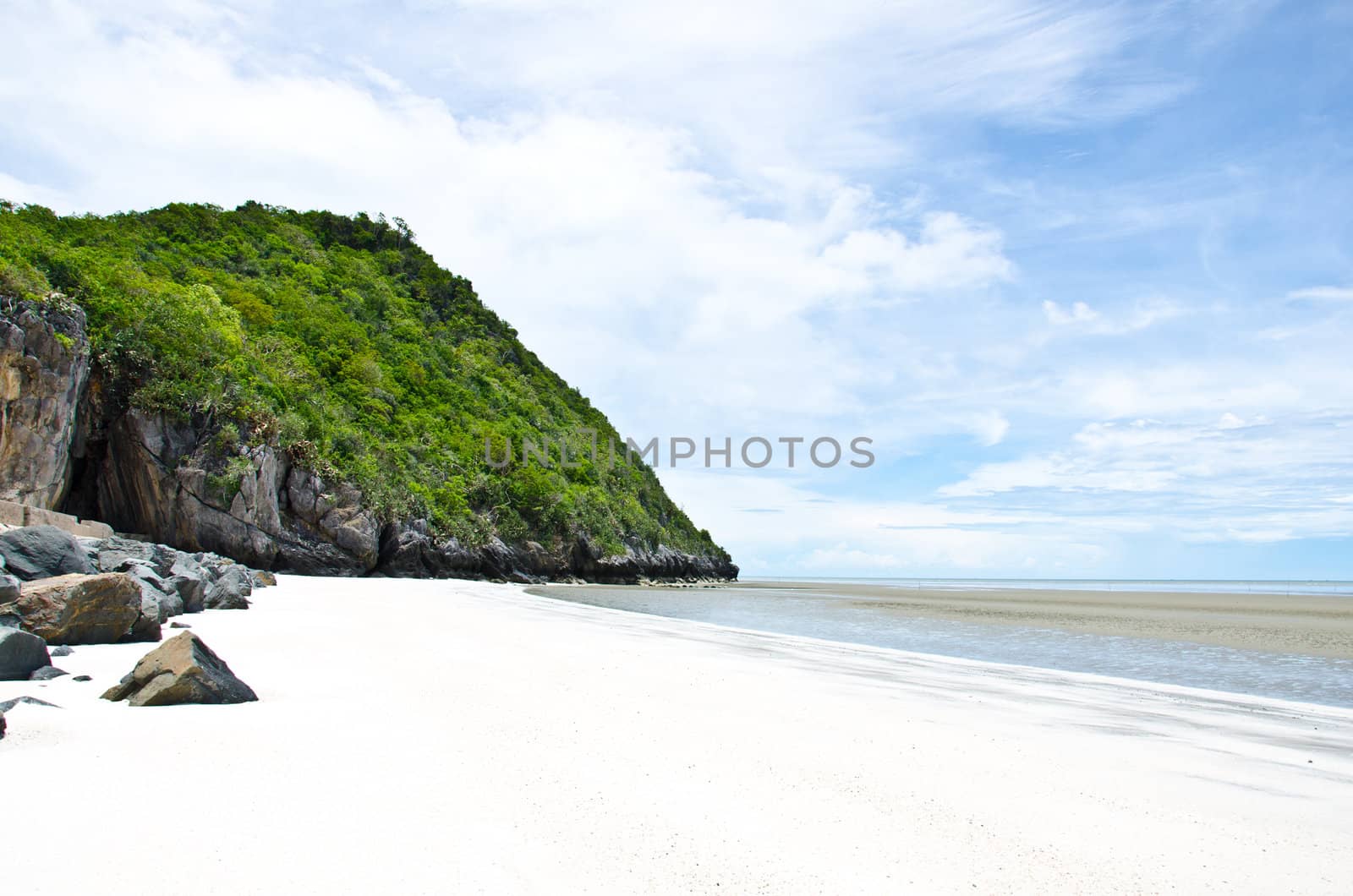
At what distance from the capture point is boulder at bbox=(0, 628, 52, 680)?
5750 millimetres

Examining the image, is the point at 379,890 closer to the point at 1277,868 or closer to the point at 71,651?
the point at 1277,868

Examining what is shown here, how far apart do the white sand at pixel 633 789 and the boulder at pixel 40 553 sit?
5.12 feet

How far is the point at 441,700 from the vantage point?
20.3ft

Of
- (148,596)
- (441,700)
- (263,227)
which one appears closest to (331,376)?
(263,227)

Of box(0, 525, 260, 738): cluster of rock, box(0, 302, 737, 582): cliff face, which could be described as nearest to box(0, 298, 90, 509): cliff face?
box(0, 302, 737, 582): cliff face

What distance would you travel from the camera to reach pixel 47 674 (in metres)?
5.88

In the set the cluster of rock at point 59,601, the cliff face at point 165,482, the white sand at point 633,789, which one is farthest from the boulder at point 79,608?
the cliff face at point 165,482

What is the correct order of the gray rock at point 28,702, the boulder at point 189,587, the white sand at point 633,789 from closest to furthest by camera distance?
the white sand at point 633,789, the gray rock at point 28,702, the boulder at point 189,587

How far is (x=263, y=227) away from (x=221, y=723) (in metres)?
74.2

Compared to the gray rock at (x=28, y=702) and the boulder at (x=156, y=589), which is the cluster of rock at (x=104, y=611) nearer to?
the boulder at (x=156, y=589)

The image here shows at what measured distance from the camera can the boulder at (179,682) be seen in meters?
5.22

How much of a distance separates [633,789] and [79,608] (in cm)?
675

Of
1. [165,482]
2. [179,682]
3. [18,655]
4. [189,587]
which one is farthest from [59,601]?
[165,482]

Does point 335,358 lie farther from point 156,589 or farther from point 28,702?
point 28,702
